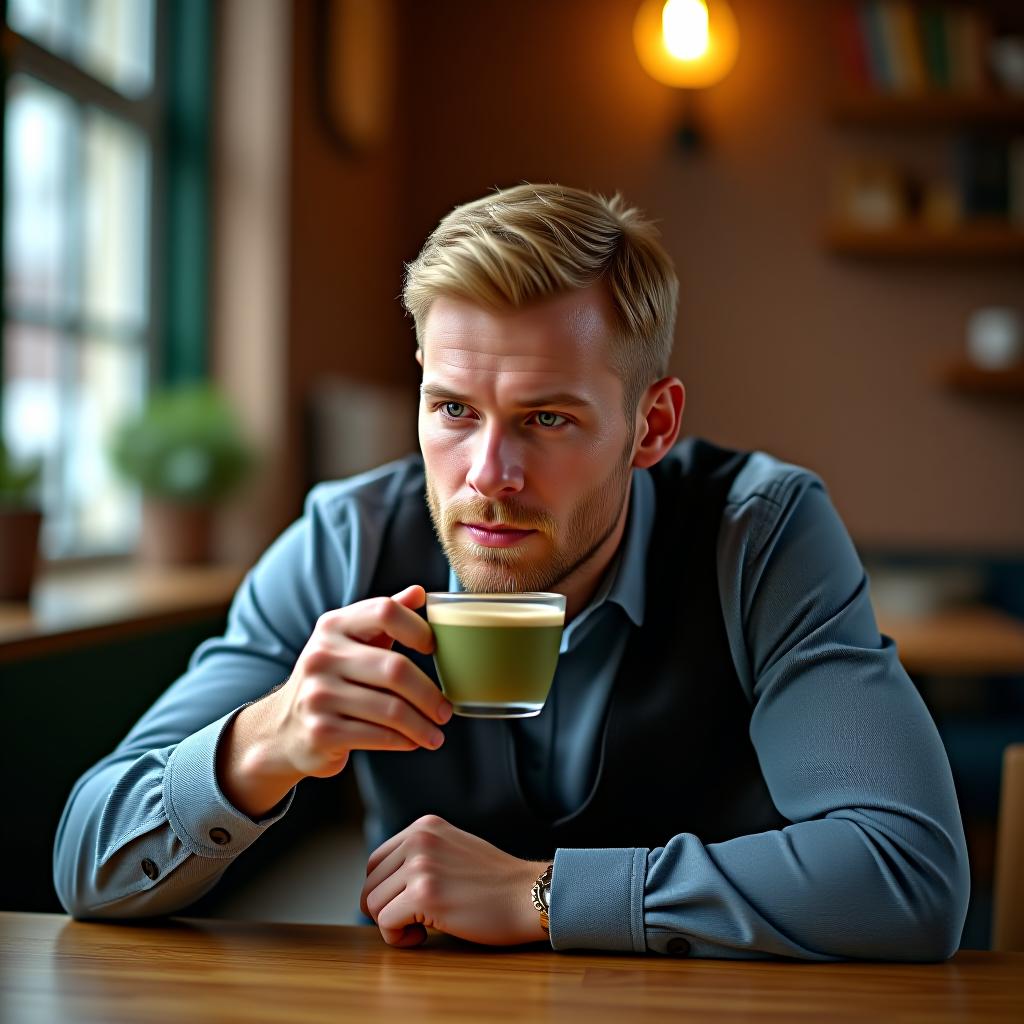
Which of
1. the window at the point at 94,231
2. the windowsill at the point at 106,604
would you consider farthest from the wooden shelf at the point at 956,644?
the window at the point at 94,231

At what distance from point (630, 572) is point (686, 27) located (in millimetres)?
1716

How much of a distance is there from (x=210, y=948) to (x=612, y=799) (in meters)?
0.55

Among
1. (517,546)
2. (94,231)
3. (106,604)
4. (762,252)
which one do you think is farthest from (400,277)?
(517,546)

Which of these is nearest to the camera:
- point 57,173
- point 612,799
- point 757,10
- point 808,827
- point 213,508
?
point 808,827

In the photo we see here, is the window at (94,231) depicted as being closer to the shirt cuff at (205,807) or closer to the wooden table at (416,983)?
the shirt cuff at (205,807)

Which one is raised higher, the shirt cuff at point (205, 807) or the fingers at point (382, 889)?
the shirt cuff at point (205, 807)

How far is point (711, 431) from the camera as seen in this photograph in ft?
17.3

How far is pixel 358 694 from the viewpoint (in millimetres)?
1084

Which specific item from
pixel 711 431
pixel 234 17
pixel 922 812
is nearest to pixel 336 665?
pixel 922 812

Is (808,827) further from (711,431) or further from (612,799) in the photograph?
(711,431)

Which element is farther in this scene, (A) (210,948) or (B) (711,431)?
(B) (711,431)

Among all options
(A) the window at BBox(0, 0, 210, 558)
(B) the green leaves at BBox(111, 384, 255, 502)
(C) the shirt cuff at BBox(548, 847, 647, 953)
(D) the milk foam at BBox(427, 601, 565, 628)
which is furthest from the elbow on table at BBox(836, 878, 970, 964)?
(B) the green leaves at BBox(111, 384, 255, 502)

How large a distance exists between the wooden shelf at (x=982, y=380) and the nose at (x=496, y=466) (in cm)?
402

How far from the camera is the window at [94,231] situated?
3.17 meters
